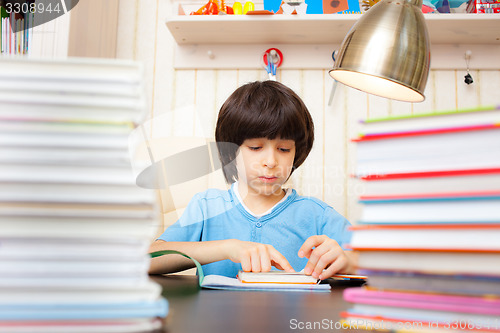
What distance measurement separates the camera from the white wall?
188 centimetres

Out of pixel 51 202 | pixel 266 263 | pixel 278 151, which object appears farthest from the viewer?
pixel 278 151

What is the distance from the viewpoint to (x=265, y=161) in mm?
1229

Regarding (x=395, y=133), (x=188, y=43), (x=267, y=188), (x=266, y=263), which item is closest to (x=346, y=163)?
(x=267, y=188)

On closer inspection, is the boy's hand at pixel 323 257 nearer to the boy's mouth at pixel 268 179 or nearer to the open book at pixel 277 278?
the open book at pixel 277 278

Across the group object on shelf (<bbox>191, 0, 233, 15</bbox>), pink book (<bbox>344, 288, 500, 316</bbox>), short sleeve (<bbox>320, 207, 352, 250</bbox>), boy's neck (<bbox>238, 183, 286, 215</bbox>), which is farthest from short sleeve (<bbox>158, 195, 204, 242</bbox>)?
pink book (<bbox>344, 288, 500, 316</bbox>)

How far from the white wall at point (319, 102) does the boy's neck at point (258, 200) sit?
0.48 m

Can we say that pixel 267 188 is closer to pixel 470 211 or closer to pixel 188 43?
pixel 188 43

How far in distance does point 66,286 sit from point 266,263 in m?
0.52

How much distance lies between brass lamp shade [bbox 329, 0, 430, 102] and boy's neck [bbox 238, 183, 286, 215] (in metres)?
0.72

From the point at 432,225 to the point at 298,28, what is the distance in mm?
1653

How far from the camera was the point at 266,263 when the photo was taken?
0.73 m

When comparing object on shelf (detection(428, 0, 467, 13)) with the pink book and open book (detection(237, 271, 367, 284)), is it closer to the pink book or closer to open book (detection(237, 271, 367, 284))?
open book (detection(237, 271, 367, 284))

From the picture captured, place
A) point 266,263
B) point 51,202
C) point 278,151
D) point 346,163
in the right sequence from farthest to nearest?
1. point 346,163
2. point 278,151
3. point 266,263
4. point 51,202

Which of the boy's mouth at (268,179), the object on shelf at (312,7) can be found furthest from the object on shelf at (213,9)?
the boy's mouth at (268,179)
